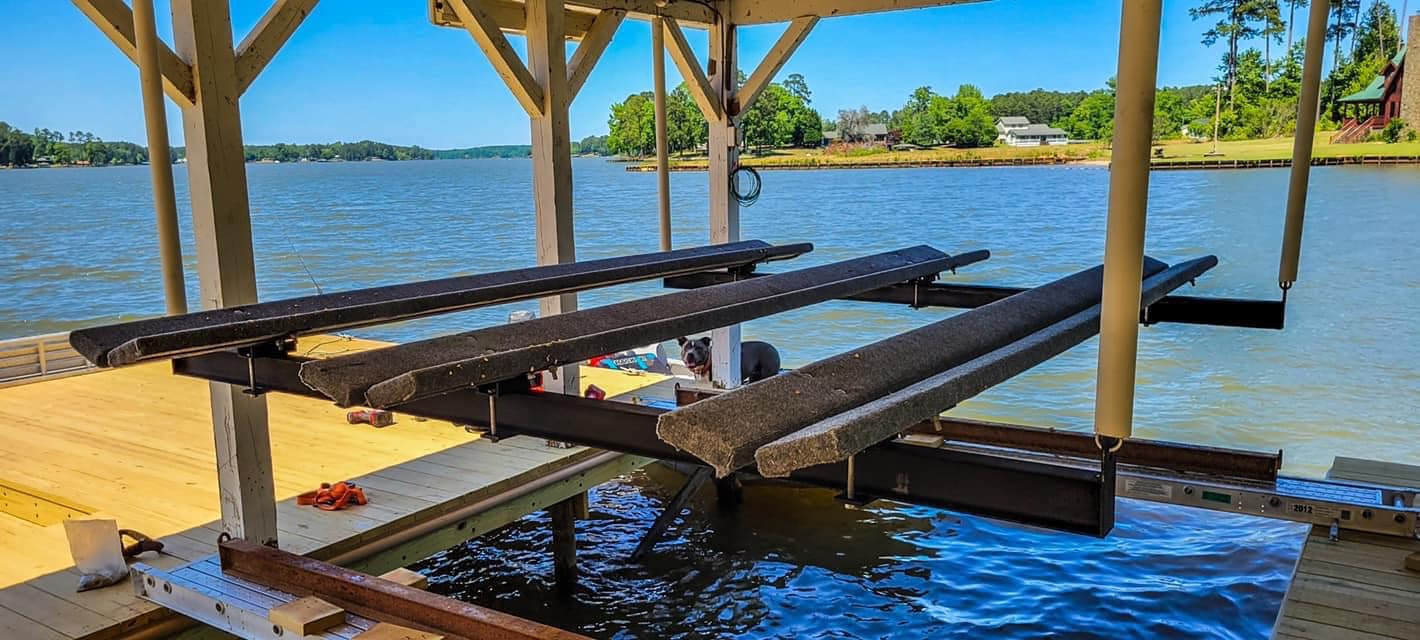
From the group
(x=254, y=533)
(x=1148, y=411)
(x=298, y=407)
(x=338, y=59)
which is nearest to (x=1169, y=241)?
(x=1148, y=411)

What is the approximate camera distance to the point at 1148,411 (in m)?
13.7

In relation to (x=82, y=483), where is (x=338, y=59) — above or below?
above

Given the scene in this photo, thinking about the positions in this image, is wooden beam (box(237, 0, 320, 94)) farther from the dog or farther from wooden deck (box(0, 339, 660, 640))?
the dog

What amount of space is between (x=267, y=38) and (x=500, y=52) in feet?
3.70

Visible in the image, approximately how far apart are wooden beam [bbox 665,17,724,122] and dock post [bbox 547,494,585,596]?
2.66 metres

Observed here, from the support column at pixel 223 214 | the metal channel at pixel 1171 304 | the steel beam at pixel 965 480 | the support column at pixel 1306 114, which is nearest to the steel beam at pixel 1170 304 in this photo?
the metal channel at pixel 1171 304

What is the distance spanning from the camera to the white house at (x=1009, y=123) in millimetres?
43781

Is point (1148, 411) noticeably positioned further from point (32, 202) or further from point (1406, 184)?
point (32, 202)

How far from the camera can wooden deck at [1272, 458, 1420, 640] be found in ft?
11.3

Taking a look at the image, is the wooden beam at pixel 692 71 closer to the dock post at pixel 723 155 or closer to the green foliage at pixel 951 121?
the dock post at pixel 723 155

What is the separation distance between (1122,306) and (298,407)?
20.5ft

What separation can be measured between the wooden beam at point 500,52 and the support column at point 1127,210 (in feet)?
Result: 10.9

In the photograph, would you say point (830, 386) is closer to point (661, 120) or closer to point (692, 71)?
point (661, 120)

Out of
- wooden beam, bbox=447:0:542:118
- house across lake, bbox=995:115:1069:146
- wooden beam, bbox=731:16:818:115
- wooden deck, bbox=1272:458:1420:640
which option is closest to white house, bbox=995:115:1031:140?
house across lake, bbox=995:115:1069:146
